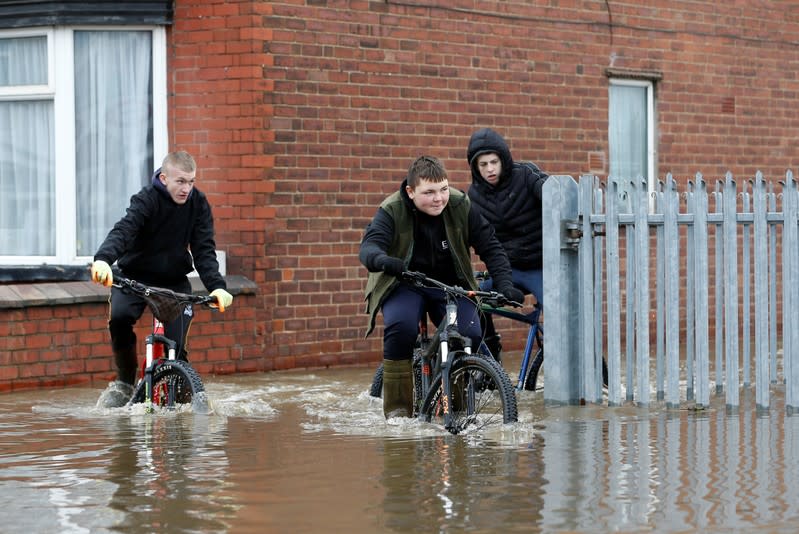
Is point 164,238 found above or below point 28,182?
below

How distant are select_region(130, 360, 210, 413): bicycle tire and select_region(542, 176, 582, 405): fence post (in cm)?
229

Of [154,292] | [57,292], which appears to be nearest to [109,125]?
[57,292]

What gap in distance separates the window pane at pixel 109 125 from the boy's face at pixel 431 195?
190 inches

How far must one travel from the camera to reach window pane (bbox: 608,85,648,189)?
1546 cm

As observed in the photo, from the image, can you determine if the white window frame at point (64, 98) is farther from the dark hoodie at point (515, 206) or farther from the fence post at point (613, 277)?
the fence post at point (613, 277)

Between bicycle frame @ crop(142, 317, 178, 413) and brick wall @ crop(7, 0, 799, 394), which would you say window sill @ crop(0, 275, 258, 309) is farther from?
bicycle frame @ crop(142, 317, 178, 413)

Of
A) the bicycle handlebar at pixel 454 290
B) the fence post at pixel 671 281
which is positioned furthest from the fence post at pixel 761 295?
the bicycle handlebar at pixel 454 290

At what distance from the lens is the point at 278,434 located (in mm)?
8828

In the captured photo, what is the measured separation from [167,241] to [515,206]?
7.46 ft

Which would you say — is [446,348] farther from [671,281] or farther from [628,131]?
[628,131]

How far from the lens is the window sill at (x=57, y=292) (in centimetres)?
1162

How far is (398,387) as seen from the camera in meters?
8.76

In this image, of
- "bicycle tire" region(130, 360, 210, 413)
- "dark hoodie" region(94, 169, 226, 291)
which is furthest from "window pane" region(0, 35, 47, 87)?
"bicycle tire" region(130, 360, 210, 413)

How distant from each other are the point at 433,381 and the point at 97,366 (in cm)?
435
